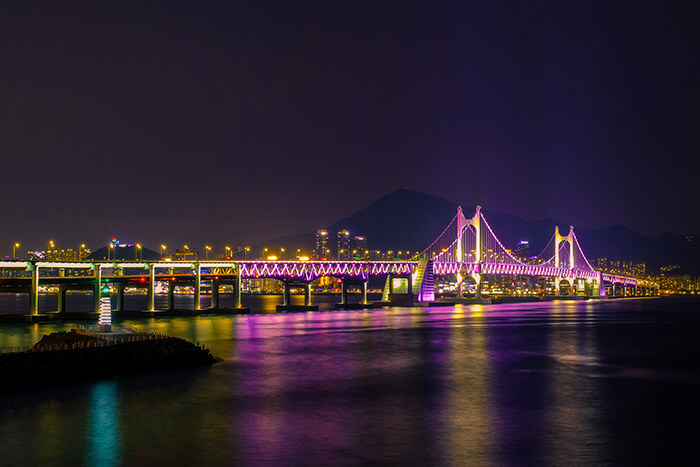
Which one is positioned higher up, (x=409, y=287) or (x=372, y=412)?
(x=409, y=287)

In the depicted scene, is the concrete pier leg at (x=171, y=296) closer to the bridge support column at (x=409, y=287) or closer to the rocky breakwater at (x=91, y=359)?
A: the bridge support column at (x=409, y=287)

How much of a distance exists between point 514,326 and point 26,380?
55.2 m

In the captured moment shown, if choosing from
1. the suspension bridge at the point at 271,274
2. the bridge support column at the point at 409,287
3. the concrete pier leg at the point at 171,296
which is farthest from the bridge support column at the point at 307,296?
the bridge support column at the point at 409,287

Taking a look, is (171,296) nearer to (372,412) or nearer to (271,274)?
(271,274)

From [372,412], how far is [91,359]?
13419mm

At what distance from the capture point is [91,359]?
29.9 metres

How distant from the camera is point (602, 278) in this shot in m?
193

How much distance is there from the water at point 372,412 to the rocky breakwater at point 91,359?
1373mm

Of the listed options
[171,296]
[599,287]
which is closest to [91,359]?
[171,296]

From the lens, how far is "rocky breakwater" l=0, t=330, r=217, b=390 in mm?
27031

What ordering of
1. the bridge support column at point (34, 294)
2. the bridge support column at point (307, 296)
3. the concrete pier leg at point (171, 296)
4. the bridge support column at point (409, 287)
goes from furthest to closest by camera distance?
1. the bridge support column at point (409, 287)
2. the bridge support column at point (307, 296)
3. the concrete pier leg at point (171, 296)
4. the bridge support column at point (34, 294)

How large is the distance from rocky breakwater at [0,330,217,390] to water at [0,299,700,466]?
137 cm

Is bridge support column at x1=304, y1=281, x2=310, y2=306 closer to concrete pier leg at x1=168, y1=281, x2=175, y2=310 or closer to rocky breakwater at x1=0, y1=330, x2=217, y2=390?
concrete pier leg at x1=168, y1=281, x2=175, y2=310

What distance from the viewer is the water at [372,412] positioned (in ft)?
57.6
